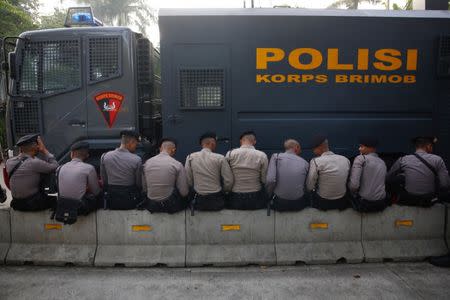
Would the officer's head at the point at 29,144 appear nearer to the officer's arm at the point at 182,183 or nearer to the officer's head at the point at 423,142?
the officer's arm at the point at 182,183

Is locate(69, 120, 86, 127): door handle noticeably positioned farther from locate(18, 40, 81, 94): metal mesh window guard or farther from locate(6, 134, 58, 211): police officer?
locate(6, 134, 58, 211): police officer

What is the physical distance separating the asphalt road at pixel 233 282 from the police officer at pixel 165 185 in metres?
0.79

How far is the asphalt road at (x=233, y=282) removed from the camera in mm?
4117

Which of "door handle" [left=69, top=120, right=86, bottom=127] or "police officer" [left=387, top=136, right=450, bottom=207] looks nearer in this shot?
"police officer" [left=387, top=136, right=450, bottom=207]

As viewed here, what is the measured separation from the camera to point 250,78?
6129mm

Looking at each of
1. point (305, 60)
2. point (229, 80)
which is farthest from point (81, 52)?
point (305, 60)

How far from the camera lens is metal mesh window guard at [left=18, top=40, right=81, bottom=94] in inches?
243

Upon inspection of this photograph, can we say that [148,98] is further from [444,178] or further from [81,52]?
[444,178]

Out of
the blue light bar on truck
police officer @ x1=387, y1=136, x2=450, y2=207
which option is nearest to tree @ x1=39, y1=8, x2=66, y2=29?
the blue light bar on truck

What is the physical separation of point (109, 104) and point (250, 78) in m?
2.25

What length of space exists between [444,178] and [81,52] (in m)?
5.53

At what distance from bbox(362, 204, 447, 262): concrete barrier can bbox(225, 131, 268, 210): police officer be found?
1417mm

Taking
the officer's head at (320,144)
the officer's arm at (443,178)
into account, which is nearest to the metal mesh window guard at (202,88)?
the officer's head at (320,144)

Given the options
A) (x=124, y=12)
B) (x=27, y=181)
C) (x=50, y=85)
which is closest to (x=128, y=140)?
(x=27, y=181)
